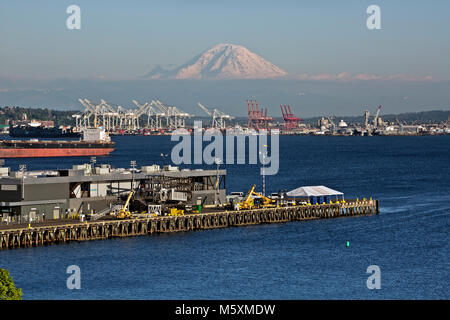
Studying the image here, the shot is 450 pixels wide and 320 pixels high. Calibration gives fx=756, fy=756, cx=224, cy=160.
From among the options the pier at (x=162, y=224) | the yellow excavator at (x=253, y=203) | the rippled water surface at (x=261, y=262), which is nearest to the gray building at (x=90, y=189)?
the pier at (x=162, y=224)

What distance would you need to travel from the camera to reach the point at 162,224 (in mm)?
63969

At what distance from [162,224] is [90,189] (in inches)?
302

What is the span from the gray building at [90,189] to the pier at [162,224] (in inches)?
109

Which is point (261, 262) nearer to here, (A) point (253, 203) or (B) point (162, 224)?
(B) point (162, 224)

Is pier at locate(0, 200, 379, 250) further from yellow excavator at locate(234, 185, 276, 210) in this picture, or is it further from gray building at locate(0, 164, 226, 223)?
gray building at locate(0, 164, 226, 223)

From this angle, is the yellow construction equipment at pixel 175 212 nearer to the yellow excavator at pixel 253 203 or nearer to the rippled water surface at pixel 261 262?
the rippled water surface at pixel 261 262

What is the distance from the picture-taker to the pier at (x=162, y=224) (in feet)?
183

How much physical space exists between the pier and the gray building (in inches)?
109

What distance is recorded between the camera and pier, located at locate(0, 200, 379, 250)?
55.9 meters

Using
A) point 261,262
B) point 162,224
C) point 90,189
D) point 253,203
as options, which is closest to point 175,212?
Result: point 162,224

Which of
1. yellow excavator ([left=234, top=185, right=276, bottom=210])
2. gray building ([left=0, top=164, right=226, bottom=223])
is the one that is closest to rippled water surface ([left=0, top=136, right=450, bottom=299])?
yellow excavator ([left=234, top=185, right=276, bottom=210])

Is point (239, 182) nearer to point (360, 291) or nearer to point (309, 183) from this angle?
point (309, 183)

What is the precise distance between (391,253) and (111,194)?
2565 cm
